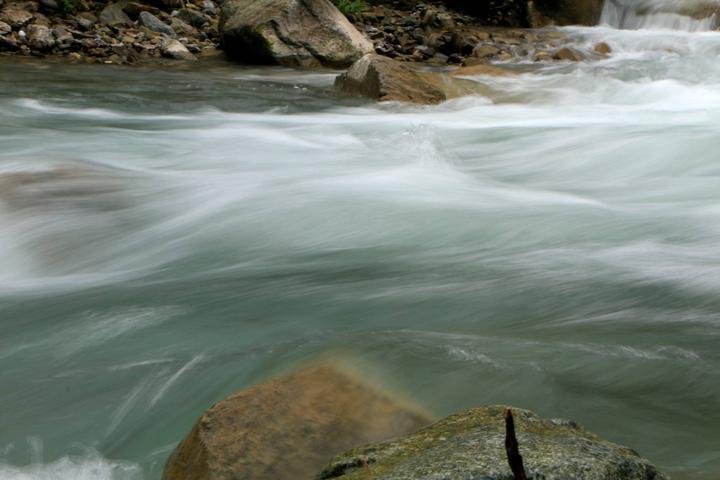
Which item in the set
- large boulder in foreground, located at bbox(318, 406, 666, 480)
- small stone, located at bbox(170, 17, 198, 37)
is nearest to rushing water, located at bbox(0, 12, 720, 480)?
large boulder in foreground, located at bbox(318, 406, 666, 480)

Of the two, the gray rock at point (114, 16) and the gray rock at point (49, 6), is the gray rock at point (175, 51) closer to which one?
the gray rock at point (114, 16)

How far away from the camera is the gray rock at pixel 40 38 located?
492 inches

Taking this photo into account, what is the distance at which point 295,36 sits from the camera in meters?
12.5

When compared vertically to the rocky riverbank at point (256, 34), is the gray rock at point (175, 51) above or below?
below

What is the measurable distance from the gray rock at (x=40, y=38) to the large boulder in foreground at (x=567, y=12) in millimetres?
7706

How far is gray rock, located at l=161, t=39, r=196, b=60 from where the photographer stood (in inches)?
509

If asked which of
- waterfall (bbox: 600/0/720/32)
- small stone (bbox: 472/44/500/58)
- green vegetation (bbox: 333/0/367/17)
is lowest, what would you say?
small stone (bbox: 472/44/500/58)

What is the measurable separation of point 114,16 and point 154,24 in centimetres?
62

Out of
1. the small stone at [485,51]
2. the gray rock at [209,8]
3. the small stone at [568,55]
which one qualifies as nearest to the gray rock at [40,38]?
the gray rock at [209,8]

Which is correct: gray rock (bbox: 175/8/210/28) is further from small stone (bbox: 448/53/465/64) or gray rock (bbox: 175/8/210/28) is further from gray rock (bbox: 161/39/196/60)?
small stone (bbox: 448/53/465/64)

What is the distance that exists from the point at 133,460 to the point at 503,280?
199 cm

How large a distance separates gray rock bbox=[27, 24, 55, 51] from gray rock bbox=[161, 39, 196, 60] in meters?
1.44

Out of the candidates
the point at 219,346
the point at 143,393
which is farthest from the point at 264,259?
the point at 143,393

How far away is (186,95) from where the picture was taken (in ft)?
32.5
